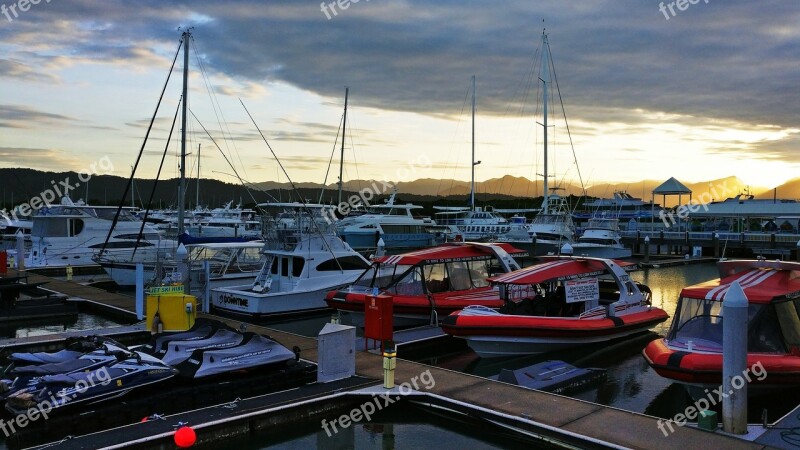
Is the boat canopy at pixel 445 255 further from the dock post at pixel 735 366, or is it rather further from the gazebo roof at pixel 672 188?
the gazebo roof at pixel 672 188

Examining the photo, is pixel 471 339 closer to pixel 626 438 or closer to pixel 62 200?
pixel 626 438

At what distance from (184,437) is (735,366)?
7.18m

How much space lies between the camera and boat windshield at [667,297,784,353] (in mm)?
10719

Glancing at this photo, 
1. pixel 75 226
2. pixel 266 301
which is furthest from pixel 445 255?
pixel 75 226

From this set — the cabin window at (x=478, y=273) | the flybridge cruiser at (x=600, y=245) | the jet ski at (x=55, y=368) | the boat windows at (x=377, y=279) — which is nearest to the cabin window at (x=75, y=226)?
the boat windows at (x=377, y=279)

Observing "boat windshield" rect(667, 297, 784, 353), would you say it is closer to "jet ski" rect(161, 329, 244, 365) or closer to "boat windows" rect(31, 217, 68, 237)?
"jet ski" rect(161, 329, 244, 365)

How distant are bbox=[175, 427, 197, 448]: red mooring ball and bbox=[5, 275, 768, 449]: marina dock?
0.85ft

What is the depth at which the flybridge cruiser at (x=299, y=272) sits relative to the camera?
66.2 feet

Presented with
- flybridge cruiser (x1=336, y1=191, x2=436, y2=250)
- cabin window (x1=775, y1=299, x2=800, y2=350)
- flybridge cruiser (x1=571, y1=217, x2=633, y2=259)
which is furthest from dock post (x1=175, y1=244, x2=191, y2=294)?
flybridge cruiser (x1=571, y1=217, x2=633, y2=259)

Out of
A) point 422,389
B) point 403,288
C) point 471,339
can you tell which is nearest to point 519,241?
point 403,288

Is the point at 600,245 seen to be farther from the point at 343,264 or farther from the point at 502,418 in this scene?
the point at 502,418

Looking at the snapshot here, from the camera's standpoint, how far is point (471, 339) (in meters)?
14.0

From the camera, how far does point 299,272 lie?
21094 mm

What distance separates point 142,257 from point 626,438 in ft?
91.3
